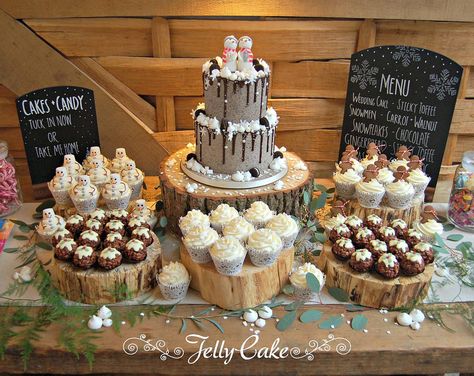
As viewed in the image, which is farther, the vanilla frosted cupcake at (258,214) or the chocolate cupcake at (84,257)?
the vanilla frosted cupcake at (258,214)

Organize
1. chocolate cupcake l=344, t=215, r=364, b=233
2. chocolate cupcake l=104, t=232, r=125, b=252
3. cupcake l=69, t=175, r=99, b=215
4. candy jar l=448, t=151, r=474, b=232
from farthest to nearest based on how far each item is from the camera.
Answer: candy jar l=448, t=151, r=474, b=232 < cupcake l=69, t=175, r=99, b=215 < chocolate cupcake l=344, t=215, r=364, b=233 < chocolate cupcake l=104, t=232, r=125, b=252

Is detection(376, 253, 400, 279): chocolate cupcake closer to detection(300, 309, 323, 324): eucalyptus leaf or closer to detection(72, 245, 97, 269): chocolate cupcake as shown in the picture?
detection(300, 309, 323, 324): eucalyptus leaf

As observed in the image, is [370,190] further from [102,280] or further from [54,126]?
[54,126]

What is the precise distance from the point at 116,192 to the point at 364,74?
1106 mm

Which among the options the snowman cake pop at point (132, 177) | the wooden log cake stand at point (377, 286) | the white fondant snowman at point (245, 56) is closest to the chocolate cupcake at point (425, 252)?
the wooden log cake stand at point (377, 286)

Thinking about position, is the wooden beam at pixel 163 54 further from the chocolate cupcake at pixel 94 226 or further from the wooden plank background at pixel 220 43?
the chocolate cupcake at pixel 94 226

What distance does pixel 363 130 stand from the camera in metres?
2.14

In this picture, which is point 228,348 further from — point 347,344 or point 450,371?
point 450,371

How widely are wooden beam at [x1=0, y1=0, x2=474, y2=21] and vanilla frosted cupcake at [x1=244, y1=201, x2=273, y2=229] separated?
2.70 feet

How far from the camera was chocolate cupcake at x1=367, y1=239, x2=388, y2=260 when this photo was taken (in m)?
1.54

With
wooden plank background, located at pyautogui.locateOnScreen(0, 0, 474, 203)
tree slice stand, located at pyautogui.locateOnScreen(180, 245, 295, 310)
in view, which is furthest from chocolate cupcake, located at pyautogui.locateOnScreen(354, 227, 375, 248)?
wooden plank background, located at pyautogui.locateOnScreen(0, 0, 474, 203)

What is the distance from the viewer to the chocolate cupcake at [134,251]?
154cm

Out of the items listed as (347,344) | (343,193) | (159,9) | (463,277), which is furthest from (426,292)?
(159,9)

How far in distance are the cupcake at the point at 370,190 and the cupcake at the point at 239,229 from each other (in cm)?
47
